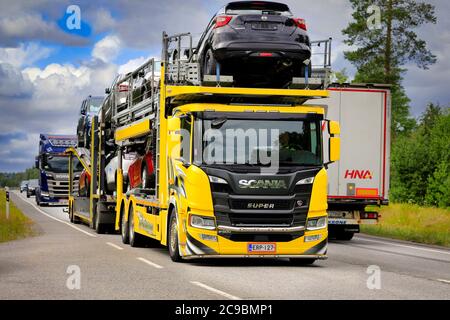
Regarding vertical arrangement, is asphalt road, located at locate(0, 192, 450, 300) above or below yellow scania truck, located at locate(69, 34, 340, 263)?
below

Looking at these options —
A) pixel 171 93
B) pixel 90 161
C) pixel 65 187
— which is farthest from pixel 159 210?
pixel 65 187

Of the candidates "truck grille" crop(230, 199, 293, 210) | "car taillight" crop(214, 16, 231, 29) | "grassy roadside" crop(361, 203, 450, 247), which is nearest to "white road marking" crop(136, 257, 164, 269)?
"truck grille" crop(230, 199, 293, 210)

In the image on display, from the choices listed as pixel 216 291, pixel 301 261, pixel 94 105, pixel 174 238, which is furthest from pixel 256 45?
pixel 94 105

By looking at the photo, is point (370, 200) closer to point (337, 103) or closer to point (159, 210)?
point (337, 103)

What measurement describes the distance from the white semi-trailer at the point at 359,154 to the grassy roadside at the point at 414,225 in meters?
2.80

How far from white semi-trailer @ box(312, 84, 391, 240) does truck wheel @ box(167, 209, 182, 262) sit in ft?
25.6

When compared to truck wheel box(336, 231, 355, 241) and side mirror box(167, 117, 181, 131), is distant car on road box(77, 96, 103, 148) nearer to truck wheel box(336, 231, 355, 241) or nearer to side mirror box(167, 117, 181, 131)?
truck wheel box(336, 231, 355, 241)

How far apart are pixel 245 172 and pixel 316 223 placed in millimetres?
1566

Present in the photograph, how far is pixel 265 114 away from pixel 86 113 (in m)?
16.2

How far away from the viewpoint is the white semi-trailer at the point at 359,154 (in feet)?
77.6

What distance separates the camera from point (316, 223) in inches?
625

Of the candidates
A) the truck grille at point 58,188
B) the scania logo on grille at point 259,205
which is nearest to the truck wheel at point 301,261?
the scania logo on grille at point 259,205

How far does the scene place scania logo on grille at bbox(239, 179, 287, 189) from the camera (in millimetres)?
15430

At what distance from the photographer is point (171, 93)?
654 inches
